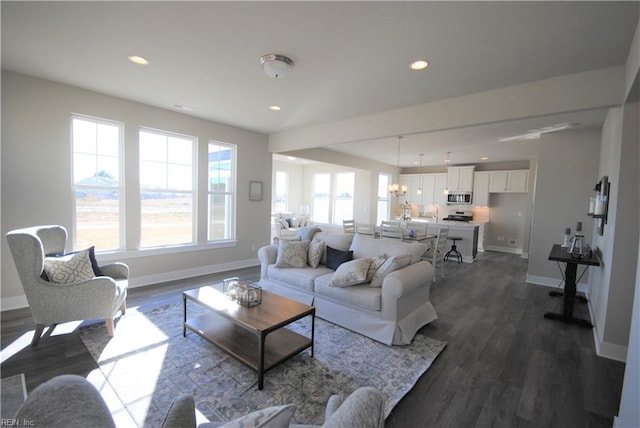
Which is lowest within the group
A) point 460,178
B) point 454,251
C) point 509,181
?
point 454,251

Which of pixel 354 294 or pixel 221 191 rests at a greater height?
pixel 221 191

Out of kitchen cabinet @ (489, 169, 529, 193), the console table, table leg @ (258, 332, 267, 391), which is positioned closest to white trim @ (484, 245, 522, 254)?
kitchen cabinet @ (489, 169, 529, 193)

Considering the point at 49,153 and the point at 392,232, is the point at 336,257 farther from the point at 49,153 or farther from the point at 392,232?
the point at 49,153

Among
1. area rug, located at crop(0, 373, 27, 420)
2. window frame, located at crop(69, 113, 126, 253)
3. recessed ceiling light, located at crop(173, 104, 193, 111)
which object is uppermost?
recessed ceiling light, located at crop(173, 104, 193, 111)

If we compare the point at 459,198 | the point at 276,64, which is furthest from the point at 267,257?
the point at 459,198

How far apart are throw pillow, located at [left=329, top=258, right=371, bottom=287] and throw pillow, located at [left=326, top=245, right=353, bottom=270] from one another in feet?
1.70

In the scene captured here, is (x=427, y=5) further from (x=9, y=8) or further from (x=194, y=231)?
(x=194, y=231)

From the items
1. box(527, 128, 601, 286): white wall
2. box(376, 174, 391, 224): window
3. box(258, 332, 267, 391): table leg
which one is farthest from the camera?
box(376, 174, 391, 224): window

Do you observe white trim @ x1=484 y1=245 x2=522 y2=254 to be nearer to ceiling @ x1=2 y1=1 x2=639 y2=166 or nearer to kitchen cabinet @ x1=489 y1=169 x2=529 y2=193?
kitchen cabinet @ x1=489 y1=169 x2=529 y2=193

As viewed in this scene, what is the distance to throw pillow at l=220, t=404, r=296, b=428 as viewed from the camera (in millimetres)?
749

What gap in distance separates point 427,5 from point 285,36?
1.08 m

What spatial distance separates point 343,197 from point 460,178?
3790 mm

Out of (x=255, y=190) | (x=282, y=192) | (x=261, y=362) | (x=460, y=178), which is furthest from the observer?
(x=282, y=192)

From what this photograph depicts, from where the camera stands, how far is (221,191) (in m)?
5.33
